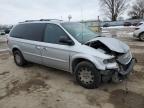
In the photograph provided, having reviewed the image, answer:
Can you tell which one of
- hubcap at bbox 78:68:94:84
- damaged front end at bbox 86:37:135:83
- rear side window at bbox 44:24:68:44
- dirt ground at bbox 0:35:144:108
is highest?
rear side window at bbox 44:24:68:44

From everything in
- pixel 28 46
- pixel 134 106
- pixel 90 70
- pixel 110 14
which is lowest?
pixel 134 106

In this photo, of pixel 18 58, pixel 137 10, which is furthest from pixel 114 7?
pixel 18 58

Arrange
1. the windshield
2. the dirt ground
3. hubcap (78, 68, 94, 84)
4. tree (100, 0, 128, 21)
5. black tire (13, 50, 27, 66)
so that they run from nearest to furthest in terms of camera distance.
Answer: the dirt ground → hubcap (78, 68, 94, 84) → the windshield → black tire (13, 50, 27, 66) → tree (100, 0, 128, 21)

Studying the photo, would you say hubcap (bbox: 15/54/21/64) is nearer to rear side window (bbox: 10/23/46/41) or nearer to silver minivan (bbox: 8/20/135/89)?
silver minivan (bbox: 8/20/135/89)

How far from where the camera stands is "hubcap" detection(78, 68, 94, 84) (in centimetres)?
496

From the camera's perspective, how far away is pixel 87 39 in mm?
5574

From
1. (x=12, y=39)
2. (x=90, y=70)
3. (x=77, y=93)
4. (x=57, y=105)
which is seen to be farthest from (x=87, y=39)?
(x=12, y=39)

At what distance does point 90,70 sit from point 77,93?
65 centimetres

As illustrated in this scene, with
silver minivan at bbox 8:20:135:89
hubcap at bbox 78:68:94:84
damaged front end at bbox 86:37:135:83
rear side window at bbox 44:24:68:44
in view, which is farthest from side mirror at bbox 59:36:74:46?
hubcap at bbox 78:68:94:84

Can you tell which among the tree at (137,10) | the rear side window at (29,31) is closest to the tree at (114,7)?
the tree at (137,10)

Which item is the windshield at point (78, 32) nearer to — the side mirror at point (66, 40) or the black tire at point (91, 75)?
the side mirror at point (66, 40)

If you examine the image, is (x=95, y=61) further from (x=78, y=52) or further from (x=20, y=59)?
(x=20, y=59)

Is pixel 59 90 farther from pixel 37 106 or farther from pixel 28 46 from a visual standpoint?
pixel 28 46

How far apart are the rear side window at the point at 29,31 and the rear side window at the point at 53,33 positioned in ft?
0.82
